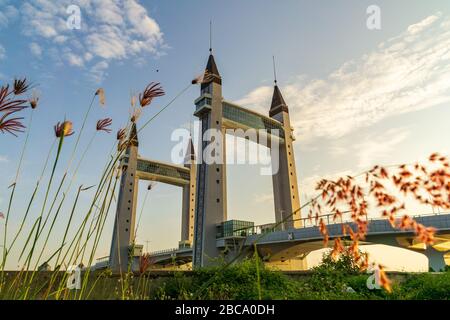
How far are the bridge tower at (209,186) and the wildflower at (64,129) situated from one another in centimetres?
2783

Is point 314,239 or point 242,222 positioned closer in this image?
point 314,239

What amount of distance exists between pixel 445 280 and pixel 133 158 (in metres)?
45.0

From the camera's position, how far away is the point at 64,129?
1.84m

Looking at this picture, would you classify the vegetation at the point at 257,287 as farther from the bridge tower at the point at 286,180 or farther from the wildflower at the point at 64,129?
the bridge tower at the point at 286,180

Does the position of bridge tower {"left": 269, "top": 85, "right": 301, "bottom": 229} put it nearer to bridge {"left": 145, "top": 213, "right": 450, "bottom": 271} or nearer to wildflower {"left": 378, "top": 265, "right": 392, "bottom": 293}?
bridge {"left": 145, "top": 213, "right": 450, "bottom": 271}

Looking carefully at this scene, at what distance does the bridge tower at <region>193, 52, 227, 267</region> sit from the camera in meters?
29.7

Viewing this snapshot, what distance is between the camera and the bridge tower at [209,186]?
97.4ft

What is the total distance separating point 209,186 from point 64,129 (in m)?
28.4

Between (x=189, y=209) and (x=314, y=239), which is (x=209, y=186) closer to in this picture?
(x=314, y=239)

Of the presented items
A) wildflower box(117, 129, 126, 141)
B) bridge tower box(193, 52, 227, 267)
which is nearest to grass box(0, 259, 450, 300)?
wildflower box(117, 129, 126, 141)

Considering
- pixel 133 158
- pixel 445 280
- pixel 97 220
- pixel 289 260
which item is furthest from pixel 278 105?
pixel 97 220

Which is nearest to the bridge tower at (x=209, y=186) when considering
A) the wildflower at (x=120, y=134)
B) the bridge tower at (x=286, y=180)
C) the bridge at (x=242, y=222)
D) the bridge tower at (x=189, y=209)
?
the bridge at (x=242, y=222)

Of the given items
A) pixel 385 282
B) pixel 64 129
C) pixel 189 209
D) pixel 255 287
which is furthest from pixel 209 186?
pixel 385 282
